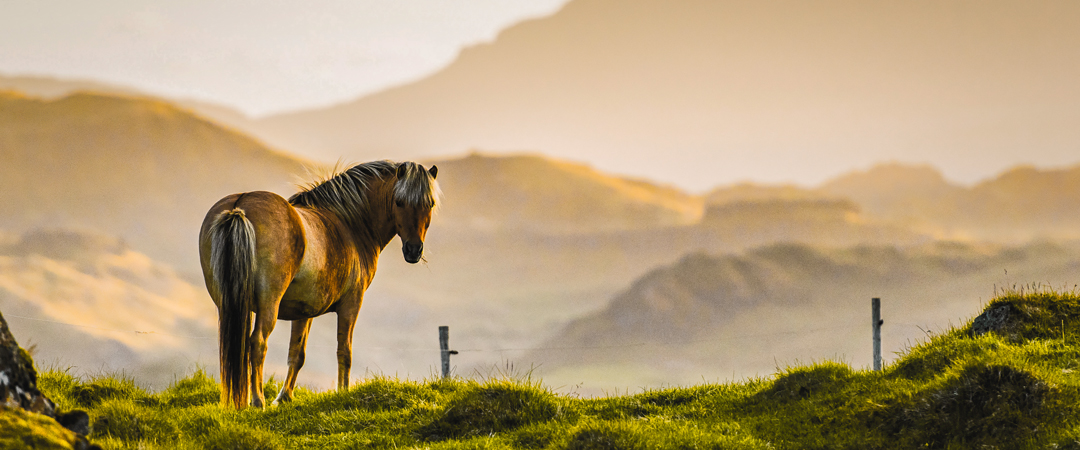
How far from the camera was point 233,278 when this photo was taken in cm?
826

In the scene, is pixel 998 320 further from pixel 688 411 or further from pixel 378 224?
pixel 378 224

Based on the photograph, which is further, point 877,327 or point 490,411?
point 877,327

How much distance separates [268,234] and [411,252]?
88.8 inches

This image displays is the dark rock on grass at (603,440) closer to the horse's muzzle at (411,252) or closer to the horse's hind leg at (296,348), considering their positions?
the horse's muzzle at (411,252)

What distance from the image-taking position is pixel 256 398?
28.9 ft

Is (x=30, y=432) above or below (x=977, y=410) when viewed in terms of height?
above

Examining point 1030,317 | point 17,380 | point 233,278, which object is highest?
point 233,278

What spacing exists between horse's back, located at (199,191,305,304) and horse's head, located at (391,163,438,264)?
1.69m

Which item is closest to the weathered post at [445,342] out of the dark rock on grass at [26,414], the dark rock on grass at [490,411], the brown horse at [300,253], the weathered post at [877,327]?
the brown horse at [300,253]

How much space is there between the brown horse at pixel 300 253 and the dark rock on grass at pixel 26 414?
2.85 meters

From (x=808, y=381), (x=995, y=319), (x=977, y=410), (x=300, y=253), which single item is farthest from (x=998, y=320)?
(x=300, y=253)

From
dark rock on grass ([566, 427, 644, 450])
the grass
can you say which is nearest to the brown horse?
the grass

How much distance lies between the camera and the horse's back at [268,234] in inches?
331

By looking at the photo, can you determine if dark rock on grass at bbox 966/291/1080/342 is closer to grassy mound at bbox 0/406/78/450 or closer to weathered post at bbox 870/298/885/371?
weathered post at bbox 870/298/885/371
